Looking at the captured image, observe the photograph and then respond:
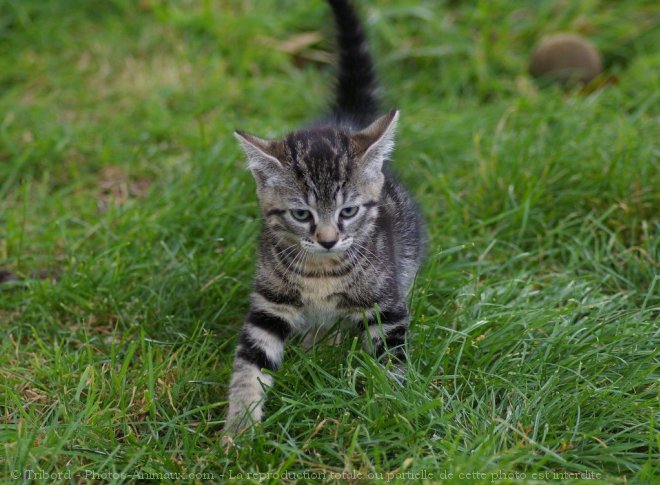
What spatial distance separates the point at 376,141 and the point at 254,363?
3.62ft

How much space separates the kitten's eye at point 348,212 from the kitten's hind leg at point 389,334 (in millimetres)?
442

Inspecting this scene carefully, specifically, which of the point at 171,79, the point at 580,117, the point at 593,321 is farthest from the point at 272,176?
the point at 171,79

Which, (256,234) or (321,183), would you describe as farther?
(256,234)

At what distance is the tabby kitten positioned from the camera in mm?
3352

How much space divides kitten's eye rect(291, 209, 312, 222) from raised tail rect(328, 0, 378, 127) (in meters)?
1.20

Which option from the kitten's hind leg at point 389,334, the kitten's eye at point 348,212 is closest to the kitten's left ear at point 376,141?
the kitten's eye at point 348,212

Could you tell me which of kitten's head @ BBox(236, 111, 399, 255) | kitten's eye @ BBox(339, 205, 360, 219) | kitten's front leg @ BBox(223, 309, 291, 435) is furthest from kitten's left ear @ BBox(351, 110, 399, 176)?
kitten's front leg @ BBox(223, 309, 291, 435)

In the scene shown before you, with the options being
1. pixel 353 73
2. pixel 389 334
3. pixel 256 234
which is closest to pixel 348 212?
pixel 389 334

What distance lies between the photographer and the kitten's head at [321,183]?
11.0 ft

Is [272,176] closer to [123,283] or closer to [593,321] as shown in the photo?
[123,283]

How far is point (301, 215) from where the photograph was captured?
3.39m

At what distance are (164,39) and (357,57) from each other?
9.45 feet

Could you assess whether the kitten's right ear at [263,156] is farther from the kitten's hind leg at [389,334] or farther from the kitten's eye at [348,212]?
the kitten's hind leg at [389,334]

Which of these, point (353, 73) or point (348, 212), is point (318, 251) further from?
point (353, 73)
